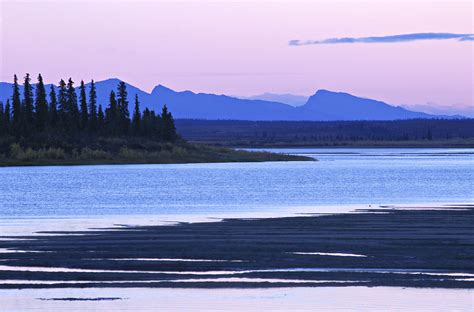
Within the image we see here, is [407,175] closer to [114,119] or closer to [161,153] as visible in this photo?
[161,153]

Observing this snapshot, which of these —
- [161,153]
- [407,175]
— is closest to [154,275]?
[407,175]

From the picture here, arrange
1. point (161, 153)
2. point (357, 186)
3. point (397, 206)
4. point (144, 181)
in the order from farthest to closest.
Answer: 1. point (161, 153)
2. point (144, 181)
3. point (357, 186)
4. point (397, 206)

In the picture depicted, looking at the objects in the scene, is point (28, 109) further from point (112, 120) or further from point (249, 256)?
point (249, 256)

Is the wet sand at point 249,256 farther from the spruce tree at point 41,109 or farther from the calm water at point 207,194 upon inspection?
the spruce tree at point 41,109

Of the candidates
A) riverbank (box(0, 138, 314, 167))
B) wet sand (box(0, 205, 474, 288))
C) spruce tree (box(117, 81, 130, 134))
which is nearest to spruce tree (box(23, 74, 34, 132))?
riverbank (box(0, 138, 314, 167))

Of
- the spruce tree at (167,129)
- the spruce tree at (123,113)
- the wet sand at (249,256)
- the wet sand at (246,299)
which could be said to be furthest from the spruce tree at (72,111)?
the wet sand at (246,299)

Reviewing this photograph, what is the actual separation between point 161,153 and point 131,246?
329ft

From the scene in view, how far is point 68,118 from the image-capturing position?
13300 centimetres

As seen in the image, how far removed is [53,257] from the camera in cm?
2489

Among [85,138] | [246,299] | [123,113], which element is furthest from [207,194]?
[123,113]

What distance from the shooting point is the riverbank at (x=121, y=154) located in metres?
114

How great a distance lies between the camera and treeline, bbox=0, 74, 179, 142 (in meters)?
125

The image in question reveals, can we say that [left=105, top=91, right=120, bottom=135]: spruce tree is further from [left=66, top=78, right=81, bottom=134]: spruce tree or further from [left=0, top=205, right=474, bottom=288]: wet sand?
[left=0, top=205, right=474, bottom=288]: wet sand

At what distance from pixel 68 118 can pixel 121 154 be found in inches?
520
